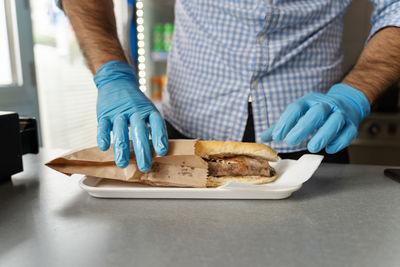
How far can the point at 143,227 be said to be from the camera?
66 cm

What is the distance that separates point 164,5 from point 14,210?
98.2 inches

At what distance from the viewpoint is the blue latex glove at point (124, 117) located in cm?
83

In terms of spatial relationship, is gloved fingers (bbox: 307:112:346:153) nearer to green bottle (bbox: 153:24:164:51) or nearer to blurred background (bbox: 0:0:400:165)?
blurred background (bbox: 0:0:400:165)

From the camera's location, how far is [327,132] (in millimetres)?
934

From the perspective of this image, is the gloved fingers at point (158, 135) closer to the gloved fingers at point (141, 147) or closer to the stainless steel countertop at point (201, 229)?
the gloved fingers at point (141, 147)

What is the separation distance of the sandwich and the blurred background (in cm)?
139

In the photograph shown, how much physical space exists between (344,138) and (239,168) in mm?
349

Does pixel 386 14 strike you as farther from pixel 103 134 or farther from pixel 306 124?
pixel 103 134

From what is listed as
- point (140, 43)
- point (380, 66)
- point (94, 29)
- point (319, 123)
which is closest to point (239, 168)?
point (319, 123)

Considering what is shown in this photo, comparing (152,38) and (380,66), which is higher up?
(152,38)

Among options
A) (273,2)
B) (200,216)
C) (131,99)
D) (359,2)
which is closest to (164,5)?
(359,2)

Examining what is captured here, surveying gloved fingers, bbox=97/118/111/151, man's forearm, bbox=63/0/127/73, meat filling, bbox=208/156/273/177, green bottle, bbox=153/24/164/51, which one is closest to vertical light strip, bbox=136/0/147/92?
green bottle, bbox=153/24/164/51

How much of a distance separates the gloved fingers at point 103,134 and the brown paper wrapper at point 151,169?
0.11 feet

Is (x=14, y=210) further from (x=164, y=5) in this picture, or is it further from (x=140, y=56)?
(x=164, y=5)
